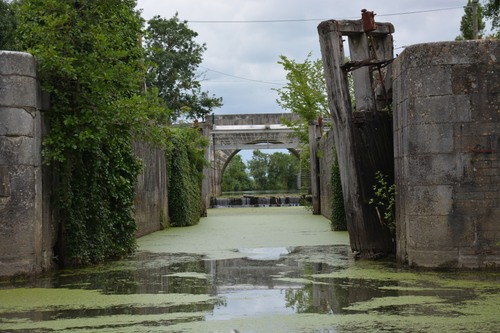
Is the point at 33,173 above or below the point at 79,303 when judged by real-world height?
above

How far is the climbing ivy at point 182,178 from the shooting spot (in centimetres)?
1756

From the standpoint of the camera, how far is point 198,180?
2062 centimetres

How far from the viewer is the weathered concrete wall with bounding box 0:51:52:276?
7.96m

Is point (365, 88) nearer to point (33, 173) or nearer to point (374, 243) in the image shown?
point (374, 243)

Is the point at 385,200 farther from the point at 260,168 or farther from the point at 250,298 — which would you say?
the point at 260,168

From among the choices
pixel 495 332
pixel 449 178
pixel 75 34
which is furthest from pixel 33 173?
pixel 495 332

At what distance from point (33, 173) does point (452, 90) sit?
14.8ft

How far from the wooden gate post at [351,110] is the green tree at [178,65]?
25282 mm

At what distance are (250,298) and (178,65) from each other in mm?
29495

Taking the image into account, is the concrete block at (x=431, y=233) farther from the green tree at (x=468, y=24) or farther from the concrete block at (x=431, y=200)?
the green tree at (x=468, y=24)

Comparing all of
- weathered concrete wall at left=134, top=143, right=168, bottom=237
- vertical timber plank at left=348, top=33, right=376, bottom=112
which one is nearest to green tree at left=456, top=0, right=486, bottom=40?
weathered concrete wall at left=134, top=143, right=168, bottom=237

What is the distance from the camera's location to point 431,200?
27.2 feet

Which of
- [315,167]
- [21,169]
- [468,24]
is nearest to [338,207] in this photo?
[21,169]

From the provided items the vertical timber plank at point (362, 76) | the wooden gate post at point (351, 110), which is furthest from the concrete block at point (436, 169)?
the vertical timber plank at point (362, 76)
